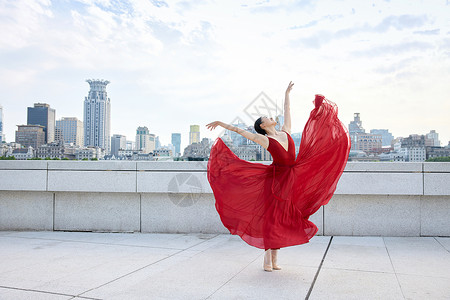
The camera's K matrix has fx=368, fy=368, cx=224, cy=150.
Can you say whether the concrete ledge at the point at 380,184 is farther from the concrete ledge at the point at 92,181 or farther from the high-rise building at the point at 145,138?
the high-rise building at the point at 145,138

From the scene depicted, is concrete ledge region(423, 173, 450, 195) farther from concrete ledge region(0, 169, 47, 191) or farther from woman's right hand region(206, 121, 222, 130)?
concrete ledge region(0, 169, 47, 191)

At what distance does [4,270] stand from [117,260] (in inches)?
50.0

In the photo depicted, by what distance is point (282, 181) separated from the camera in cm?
423

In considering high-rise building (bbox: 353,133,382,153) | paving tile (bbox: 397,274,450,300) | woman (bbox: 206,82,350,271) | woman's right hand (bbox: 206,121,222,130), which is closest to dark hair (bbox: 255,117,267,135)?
woman (bbox: 206,82,350,271)

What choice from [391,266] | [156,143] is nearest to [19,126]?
[156,143]

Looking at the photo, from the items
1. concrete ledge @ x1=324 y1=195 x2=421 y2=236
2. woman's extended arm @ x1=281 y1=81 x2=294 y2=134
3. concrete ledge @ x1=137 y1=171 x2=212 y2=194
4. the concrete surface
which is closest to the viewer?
the concrete surface

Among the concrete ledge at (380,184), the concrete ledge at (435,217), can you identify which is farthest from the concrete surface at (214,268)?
the concrete ledge at (380,184)

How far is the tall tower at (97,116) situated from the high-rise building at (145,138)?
141 feet

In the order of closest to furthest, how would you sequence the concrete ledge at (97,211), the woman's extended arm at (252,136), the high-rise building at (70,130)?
the woman's extended arm at (252,136) < the concrete ledge at (97,211) < the high-rise building at (70,130)

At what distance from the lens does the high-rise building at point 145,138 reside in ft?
418

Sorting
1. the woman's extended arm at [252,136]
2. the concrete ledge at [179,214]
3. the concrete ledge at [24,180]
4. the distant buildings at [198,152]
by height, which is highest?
the woman's extended arm at [252,136]

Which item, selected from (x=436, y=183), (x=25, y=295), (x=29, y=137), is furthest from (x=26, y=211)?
(x=29, y=137)

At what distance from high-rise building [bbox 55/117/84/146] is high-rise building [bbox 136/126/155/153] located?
2343cm

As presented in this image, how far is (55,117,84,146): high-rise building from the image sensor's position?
133625mm
